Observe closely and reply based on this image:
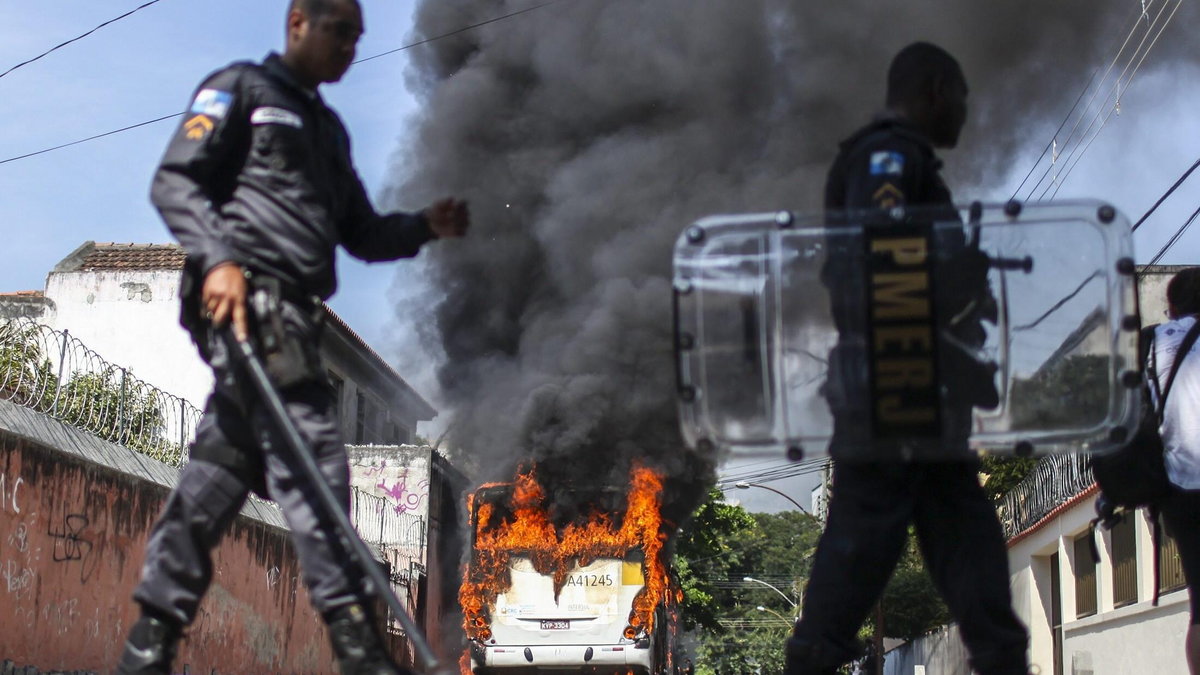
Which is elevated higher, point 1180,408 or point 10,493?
point 10,493

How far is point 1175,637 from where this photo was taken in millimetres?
12055

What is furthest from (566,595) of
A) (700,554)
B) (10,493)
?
(700,554)

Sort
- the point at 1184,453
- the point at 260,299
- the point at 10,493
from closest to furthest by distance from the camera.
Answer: the point at 260,299, the point at 1184,453, the point at 10,493

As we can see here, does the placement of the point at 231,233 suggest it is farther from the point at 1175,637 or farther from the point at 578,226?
the point at 578,226

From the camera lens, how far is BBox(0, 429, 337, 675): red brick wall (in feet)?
28.2

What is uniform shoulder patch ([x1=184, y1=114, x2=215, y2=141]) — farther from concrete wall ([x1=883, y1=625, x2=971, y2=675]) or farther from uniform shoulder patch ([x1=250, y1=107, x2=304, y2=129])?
concrete wall ([x1=883, y1=625, x2=971, y2=675])

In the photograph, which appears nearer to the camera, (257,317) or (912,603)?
(257,317)

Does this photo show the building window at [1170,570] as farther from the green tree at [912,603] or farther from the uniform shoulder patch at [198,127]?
the green tree at [912,603]

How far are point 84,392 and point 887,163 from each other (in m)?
8.01

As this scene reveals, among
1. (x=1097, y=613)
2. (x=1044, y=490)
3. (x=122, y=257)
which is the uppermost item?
(x=122, y=257)

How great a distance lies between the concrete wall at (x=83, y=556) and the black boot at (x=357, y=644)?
6.67 meters

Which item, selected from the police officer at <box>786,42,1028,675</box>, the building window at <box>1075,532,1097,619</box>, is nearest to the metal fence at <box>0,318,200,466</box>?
the police officer at <box>786,42,1028,675</box>

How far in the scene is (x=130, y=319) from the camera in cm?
2547

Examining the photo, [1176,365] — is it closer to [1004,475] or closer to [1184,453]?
[1184,453]
